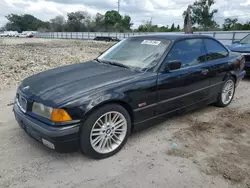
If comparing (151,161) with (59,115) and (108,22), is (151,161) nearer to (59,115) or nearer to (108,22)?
(59,115)

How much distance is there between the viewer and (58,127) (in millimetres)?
2533

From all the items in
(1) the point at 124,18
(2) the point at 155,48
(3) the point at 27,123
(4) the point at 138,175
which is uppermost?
(1) the point at 124,18

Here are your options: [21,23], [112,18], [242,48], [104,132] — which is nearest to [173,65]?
[104,132]

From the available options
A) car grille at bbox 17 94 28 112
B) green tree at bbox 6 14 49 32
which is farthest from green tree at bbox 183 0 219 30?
green tree at bbox 6 14 49 32

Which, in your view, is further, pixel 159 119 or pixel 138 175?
pixel 159 119

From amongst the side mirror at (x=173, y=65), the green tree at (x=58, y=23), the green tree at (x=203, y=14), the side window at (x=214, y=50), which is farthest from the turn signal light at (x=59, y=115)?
the green tree at (x=58, y=23)

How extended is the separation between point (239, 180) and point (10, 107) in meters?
4.18

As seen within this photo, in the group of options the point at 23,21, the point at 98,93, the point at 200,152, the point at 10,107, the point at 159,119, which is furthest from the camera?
the point at 23,21

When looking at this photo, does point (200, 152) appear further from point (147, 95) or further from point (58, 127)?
point (58, 127)

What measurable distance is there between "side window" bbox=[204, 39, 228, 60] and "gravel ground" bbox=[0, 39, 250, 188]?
4.02 feet

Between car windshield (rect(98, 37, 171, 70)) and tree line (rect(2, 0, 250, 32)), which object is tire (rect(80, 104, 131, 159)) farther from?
tree line (rect(2, 0, 250, 32))

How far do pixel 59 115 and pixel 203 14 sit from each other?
46195 millimetres

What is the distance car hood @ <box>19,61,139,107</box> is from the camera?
2664 mm

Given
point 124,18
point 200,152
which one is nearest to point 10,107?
point 200,152
